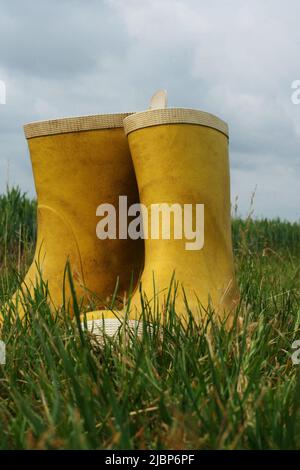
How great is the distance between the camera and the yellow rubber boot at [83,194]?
1.96 m

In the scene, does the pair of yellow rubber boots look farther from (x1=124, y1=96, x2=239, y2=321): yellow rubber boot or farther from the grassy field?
the grassy field

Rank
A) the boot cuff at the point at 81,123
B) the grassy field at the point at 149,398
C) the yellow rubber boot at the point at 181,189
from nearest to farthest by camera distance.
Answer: the grassy field at the point at 149,398 < the yellow rubber boot at the point at 181,189 < the boot cuff at the point at 81,123

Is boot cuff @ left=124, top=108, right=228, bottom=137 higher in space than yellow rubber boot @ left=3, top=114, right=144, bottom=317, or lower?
higher

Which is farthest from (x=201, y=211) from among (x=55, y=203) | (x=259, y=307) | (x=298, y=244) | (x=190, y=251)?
(x=298, y=244)

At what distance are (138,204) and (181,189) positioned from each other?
27cm

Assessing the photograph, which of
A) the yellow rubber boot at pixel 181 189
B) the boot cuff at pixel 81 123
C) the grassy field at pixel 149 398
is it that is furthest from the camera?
the boot cuff at pixel 81 123

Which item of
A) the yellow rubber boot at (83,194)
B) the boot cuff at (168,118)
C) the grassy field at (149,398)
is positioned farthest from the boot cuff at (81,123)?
the grassy field at (149,398)

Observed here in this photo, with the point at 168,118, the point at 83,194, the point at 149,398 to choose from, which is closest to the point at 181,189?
the point at 168,118

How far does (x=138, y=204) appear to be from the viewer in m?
2.01

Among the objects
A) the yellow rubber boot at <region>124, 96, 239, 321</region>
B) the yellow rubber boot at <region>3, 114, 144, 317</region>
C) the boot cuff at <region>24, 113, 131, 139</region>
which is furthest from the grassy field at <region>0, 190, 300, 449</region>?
the boot cuff at <region>24, 113, 131, 139</region>

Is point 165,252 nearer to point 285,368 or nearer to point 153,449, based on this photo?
point 285,368

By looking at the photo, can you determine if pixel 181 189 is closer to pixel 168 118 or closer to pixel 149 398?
pixel 168 118

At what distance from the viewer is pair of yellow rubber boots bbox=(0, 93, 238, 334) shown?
1.75m

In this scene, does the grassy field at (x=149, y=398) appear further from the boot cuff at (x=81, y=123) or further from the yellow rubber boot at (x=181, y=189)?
the boot cuff at (x=81, y=123)
